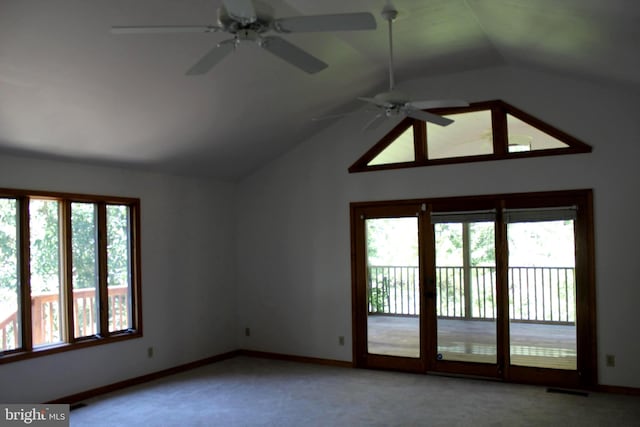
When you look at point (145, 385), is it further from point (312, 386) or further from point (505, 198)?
point (505, 198)

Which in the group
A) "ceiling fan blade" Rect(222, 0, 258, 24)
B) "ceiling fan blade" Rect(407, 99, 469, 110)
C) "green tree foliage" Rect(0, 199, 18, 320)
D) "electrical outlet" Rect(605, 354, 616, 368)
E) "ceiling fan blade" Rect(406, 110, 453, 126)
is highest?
"ceiling fan blade" Rect(222, 0, 258, 24)

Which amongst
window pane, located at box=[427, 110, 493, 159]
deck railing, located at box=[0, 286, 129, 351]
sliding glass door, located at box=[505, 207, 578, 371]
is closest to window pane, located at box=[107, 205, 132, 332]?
deck railing, located at box=[0, 286, 129, 351]

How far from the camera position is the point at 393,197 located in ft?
20.3

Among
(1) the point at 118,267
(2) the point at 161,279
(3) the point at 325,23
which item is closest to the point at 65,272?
(1) the point at 118,267

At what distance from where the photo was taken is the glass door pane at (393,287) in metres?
6.09

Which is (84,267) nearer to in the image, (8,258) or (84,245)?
(84,245)

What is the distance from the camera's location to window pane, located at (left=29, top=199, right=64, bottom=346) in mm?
4910

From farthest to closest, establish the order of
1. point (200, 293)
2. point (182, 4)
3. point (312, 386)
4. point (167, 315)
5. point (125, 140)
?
point (200, 293) < point (167, 315) < point (312, 386) < point (125, 140) < point (182, 4)

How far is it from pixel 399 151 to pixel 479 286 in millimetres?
1790

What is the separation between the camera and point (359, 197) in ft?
21.0

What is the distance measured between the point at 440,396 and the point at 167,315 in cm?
318

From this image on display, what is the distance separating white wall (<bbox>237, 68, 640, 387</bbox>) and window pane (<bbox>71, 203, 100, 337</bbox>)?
219cm

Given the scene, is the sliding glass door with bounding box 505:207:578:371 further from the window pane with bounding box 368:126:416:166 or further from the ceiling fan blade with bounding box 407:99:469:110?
the ceiling fan blade with bounding box 407:99:469:110

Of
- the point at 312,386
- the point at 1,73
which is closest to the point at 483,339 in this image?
the point at 312,386
